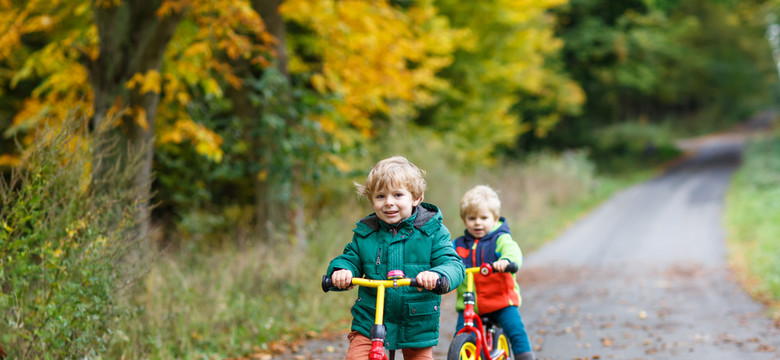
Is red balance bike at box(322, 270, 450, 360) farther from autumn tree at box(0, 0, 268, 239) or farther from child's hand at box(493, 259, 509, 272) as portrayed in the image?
autumn tree at box(0, 0, 268, 239)

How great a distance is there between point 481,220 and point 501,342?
97 centimetres

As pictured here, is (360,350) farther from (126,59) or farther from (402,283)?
(126,59)

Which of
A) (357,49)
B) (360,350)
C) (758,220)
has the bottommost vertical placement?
(360,350)

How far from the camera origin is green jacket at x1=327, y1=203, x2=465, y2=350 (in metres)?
3.52

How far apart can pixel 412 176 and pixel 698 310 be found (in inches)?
279

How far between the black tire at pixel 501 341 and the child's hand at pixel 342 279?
2094mm

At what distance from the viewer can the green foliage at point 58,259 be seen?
413cm

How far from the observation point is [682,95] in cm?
5184

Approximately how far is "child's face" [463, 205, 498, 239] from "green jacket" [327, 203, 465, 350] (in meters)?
1.43

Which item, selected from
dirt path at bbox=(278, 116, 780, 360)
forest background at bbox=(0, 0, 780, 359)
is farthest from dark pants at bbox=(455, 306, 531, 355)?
forest background at bbox=(0, 0, 780, 359)

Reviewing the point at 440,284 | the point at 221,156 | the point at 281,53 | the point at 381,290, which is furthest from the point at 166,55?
the point at 440,284

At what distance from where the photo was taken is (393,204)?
11.3 feet

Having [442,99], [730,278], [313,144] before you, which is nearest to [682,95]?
[442,99]

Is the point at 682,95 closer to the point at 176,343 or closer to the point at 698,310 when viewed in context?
the point at 698,310
